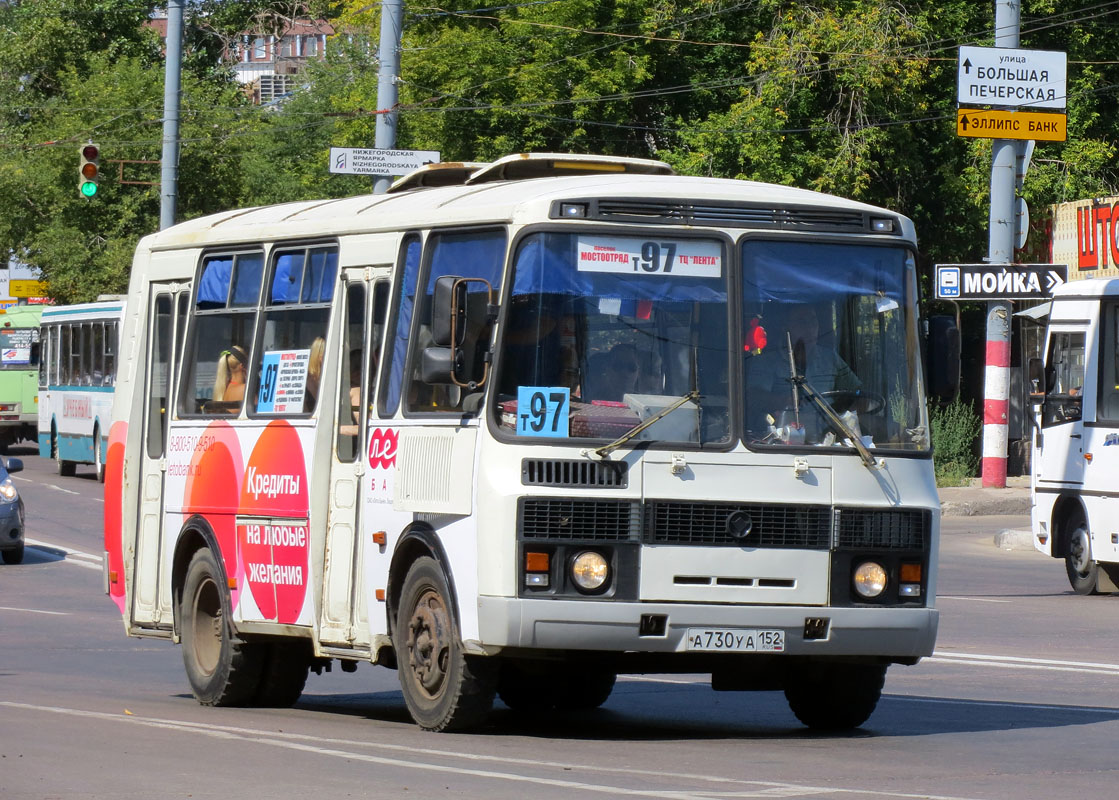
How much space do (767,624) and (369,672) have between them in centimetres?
606

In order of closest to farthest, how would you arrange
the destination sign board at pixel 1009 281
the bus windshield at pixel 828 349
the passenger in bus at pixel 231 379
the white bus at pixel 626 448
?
the white bus at pixel 626 448 → the bus windshield at pixel 828 349 → the passenger in bus at pixel 231 379 → the destination sign board at pixel 1009 281

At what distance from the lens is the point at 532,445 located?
9672mm

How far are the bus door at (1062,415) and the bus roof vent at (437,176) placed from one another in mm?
10234

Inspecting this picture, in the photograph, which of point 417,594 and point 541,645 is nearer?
point 541,645

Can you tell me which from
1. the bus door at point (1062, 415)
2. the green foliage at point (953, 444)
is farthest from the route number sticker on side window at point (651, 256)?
the green foliage at point (953, 444)

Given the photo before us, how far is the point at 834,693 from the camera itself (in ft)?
35.8

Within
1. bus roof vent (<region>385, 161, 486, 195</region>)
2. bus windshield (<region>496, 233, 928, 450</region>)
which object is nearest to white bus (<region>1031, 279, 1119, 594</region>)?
bus roof vent (<region>385, 161, 486, 195</region>)

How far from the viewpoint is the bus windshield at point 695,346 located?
32.0 ft

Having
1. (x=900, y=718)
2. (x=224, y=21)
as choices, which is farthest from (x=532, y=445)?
(x=224, y=21)

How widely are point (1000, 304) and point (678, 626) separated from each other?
20290 mm

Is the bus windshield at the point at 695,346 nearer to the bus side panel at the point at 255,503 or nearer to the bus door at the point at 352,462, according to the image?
the bus door at the point at 352,462

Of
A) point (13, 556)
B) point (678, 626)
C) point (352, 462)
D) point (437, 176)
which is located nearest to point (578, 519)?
point (678, 626)

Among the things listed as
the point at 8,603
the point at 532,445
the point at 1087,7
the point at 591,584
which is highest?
the point at 1087,7

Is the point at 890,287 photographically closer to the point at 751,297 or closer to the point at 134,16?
the point at 751,297
